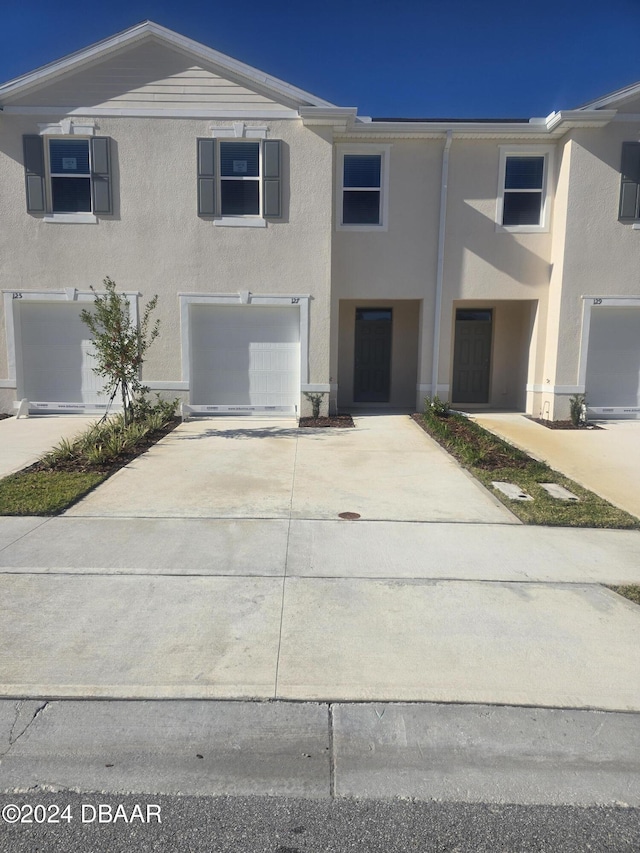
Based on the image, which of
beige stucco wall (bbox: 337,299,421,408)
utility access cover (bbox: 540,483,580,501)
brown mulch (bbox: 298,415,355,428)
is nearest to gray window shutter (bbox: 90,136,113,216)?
beige stucco wall (bbox: 337,299,421,408)

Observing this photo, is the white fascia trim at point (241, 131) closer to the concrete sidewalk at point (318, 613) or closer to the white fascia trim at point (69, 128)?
the white fascia trim at point (69, 128)

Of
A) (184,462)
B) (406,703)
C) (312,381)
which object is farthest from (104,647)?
(312,381)

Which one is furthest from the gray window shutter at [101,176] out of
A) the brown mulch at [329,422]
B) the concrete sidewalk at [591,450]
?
the concrete sidewalk at [591,450]

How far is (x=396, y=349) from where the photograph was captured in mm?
14453

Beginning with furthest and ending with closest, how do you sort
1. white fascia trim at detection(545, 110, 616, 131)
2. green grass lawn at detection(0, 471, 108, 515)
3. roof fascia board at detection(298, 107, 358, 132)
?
white fascia trim at detection(545, 110, 616, 131) < roof fascia board at detection(298, 107, 358, 132) < green grass lawn at detection(0, 471, 108, 515)

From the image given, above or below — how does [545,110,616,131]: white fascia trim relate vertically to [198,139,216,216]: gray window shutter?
above

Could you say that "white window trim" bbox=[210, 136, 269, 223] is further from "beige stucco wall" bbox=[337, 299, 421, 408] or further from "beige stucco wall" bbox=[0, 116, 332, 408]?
"beige stucco wall" bbox=[337, 299, 421, 408]

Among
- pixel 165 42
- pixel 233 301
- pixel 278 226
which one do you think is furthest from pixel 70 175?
pixel 278 226

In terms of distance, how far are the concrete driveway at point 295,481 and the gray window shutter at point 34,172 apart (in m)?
5.87

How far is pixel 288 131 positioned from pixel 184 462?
302 inches

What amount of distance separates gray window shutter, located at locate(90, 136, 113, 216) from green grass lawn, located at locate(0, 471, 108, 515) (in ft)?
22.2

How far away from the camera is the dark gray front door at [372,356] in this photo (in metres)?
14.4

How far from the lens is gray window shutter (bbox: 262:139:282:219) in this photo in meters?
11.7

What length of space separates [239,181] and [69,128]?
3.64 m
